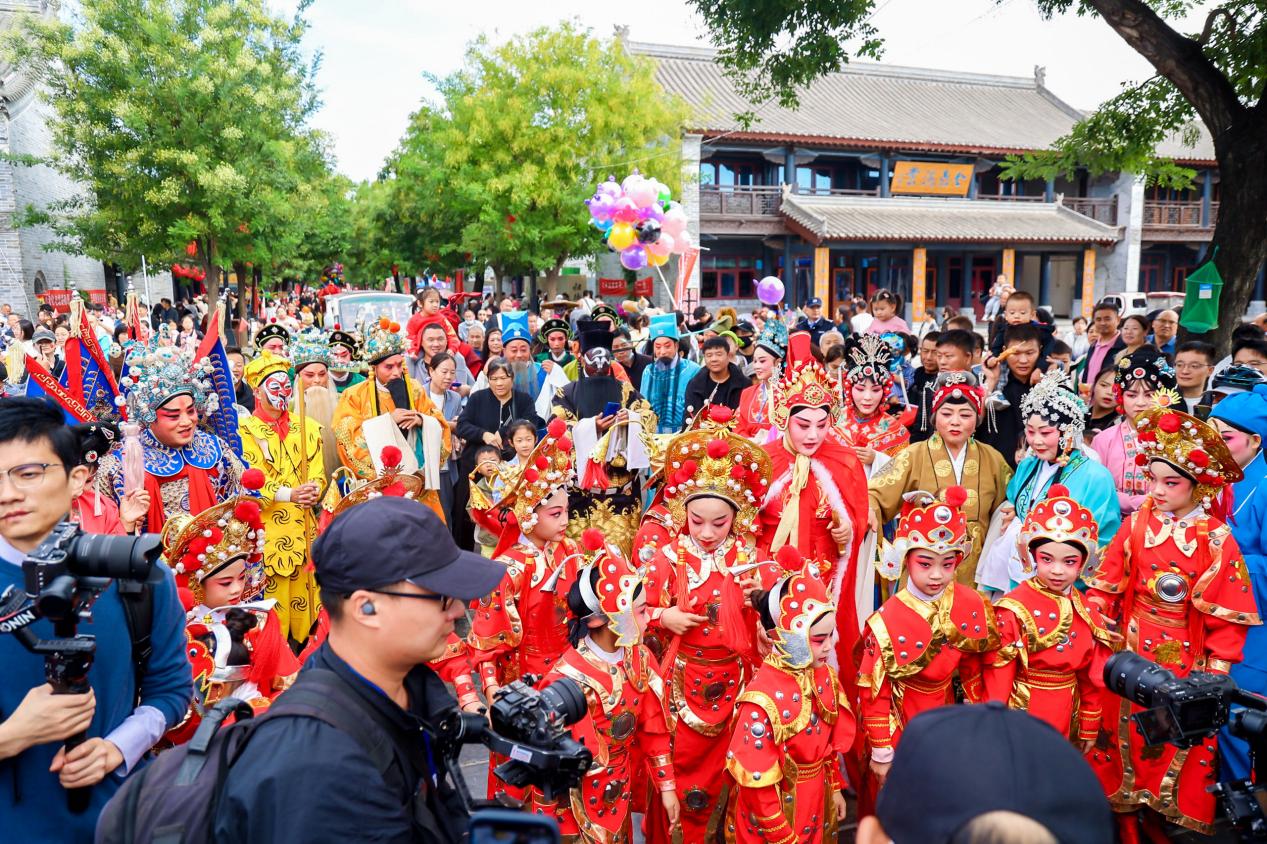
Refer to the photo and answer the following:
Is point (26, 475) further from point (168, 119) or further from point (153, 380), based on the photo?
point (168, 119)

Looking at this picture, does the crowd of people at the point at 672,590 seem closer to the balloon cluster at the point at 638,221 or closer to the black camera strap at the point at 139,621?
the black camera strap at the point at 139,621

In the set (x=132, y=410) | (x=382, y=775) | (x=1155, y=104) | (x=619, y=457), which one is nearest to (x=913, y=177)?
(x=1155, y=104)

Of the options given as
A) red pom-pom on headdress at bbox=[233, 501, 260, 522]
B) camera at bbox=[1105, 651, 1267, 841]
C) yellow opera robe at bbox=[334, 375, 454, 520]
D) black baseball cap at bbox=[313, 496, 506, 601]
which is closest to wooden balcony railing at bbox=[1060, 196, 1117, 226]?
yellow opera robe at bbox=[334, 375, 454, 520]

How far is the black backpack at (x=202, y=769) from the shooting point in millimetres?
1510

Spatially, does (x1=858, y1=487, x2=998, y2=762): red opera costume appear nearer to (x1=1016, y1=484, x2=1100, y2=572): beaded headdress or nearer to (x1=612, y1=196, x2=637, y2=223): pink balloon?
(x1=1016, y1=484, x2=1100, y2=572): beaded headdress

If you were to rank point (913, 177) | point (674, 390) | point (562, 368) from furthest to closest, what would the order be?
point (913, 177), point (562, 368), point (674, 390)

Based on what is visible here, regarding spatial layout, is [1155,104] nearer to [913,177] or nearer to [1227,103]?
[1227,103]

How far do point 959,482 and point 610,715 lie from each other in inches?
109

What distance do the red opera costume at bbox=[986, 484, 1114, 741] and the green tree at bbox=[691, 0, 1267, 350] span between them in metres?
6.25

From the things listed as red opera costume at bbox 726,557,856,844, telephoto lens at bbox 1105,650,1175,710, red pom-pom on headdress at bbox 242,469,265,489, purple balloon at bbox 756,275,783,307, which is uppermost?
purple balloon at bbox 756,275,783,307

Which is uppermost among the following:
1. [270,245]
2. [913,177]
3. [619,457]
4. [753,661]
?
[913,177]

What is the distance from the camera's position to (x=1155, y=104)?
966 centimetres

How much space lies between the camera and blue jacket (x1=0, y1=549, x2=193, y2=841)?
205 cm

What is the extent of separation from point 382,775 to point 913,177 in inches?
1228
